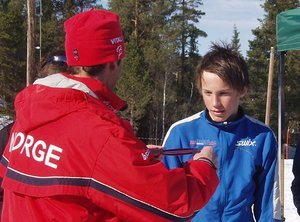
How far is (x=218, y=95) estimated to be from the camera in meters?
2.63

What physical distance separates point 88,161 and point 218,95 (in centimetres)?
124

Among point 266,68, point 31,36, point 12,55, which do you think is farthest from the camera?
point 266,68

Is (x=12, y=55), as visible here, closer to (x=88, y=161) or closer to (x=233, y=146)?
(x=233, y=146)

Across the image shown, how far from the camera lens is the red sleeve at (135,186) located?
1.51m

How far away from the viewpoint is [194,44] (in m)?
45.1

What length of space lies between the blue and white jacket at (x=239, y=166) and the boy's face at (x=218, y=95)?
0.08 m

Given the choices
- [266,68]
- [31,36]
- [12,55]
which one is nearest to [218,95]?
[31,36]

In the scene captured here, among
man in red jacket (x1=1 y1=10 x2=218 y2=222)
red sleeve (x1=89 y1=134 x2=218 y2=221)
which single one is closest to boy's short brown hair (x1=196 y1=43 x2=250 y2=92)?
man in red jacket (x1=1 y1=10 x2=218 y2=222)

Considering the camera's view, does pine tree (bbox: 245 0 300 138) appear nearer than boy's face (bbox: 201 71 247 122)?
No

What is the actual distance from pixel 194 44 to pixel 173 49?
11.1 ft

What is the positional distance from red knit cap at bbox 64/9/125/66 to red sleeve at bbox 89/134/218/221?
320 mm

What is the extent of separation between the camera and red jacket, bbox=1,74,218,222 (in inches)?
59.7

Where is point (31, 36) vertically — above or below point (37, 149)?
above

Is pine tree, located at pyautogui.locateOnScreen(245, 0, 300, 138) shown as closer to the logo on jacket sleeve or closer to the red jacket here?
the logo on jacket sleeve
